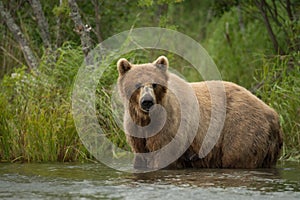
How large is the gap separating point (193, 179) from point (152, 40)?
181 inches

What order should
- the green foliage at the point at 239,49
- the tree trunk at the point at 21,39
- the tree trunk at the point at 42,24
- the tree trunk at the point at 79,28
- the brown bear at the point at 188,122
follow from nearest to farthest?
the brown bear at the point at 188,122 → the tree trunk at the point at 79,28 → the tree trunk at the point at 21,39 → the tree trunk at the point at 42,24 → the green foliage at the point at 239,49

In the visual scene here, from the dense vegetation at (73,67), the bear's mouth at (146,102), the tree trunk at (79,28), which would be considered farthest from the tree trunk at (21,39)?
the bear's mouth at (146,102)

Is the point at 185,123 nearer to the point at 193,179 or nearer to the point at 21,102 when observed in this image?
the point at 193,179

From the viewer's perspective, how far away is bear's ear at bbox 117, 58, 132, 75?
21.0ft

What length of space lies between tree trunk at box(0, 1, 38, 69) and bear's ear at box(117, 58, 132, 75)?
2724 mm

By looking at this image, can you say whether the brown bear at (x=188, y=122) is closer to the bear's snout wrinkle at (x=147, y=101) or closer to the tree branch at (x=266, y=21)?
the bear's snout wrinkle at (x=147, y=101)

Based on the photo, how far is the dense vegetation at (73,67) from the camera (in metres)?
7.27

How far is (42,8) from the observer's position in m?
10.0

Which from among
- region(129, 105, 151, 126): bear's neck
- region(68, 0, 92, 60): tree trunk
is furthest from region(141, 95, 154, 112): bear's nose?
region(68, 0, 92, 60): tree trunk

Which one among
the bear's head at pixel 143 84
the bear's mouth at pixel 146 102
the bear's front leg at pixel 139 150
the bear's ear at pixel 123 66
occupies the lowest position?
the bear's front leg at pixel 139 150

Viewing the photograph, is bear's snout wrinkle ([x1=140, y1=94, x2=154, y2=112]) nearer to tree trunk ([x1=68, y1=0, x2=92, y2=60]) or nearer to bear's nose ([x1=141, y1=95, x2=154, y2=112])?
bear's nose ([x1=141, y1=95, x2=154, y2=112])

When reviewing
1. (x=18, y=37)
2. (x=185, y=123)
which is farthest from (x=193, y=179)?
(x=18, y=37)

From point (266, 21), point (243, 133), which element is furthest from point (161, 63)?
point (266, 21)

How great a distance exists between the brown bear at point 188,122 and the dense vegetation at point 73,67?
A: 0.97 m
